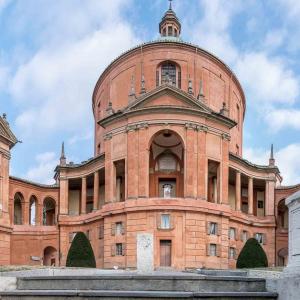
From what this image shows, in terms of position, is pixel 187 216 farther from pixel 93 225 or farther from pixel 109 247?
pixel 93 225

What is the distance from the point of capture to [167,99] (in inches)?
1671

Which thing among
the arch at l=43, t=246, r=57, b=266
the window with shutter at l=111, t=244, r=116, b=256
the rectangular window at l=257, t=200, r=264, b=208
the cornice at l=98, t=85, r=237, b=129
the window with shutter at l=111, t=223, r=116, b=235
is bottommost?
the arch at l=43, t=246, r=57, b=266

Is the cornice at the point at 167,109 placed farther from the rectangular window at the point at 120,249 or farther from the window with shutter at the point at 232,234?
the rectangular window at the point at 120,249

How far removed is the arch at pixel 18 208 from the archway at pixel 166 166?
14505 millimetres

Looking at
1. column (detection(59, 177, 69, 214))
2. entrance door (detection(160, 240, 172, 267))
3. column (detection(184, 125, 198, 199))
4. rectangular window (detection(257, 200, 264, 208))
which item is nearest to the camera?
entrance door (detection(160, 240, 172, 267))

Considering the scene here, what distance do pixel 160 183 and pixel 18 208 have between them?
1711 centimetres

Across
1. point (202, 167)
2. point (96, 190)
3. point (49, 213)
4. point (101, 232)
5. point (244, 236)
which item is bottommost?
point (244, 236)

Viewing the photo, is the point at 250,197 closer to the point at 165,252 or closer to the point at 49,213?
the point at 165,252

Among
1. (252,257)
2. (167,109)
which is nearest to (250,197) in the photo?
(167,109)

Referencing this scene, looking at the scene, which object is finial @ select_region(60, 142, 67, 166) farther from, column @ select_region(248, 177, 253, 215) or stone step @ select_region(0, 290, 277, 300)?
stone step @ select_region(0, 290, 277, 300)

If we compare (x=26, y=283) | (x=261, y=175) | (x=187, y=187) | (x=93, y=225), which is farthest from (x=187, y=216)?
(x=26, y=283)

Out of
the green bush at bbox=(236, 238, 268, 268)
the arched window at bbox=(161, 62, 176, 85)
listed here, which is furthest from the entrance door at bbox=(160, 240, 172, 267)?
the arched window at bbox=(161, 62, 176, 85)

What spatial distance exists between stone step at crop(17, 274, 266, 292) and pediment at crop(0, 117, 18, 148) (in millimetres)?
35826

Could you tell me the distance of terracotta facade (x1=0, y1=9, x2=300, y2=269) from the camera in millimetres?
40688
